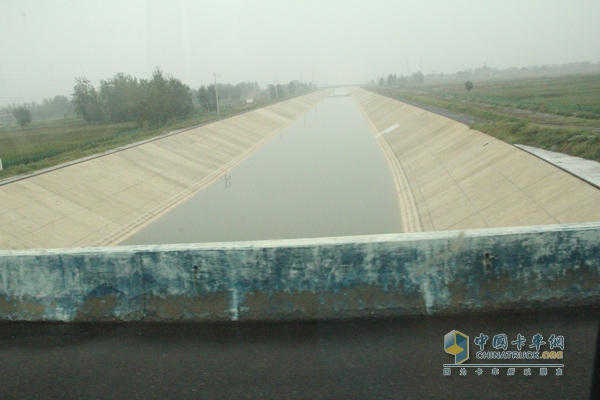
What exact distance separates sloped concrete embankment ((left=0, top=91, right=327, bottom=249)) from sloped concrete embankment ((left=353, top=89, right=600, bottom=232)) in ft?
29.7

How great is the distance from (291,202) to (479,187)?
273 inches

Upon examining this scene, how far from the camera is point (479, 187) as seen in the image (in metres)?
16.5

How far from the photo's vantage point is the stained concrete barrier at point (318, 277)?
4.59 m

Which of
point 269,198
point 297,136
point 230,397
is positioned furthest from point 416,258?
point 297,136

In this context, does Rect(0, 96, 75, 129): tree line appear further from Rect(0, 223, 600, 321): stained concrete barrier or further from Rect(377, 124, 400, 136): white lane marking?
Rect(0, 223, 600, 321): stained concrete barrier

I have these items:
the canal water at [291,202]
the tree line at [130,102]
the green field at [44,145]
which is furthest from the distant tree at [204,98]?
the canal water at [291,202]

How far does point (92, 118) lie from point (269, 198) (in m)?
34.1

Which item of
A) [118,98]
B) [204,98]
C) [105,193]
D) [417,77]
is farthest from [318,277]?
[417,77]

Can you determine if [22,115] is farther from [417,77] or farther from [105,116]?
[417,77]

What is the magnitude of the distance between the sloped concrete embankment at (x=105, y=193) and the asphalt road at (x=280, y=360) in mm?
11759

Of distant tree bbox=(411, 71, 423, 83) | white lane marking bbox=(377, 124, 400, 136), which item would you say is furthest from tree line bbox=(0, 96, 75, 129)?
distant tree bbox=(411, 71, 423, 83)

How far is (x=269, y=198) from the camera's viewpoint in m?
21.8

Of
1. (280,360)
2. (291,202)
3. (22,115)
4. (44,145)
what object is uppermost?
(22,115)

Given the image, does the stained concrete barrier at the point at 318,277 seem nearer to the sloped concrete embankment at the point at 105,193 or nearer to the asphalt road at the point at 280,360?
the asphalt road at the point at 280,360
